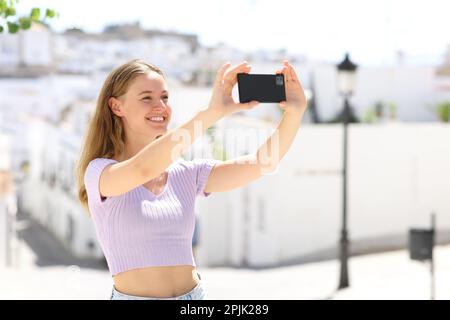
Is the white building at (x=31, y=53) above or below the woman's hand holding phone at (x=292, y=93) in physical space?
above

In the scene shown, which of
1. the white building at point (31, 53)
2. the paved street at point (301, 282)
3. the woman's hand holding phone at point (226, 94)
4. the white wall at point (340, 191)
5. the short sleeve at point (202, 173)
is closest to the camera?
the woman's hand holding phone at point (226, 94)

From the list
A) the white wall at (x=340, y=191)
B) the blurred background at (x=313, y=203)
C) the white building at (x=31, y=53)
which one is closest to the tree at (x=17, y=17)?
the blurred background at (x=313, y=203)

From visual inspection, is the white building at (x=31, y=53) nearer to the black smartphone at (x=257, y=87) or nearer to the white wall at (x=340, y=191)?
the white wall at (x=340, y=191)

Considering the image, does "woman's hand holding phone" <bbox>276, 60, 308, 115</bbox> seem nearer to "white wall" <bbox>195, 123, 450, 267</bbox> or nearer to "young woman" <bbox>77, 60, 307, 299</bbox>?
"young woman" <bbox>77, 60, 307, 299</bbox>

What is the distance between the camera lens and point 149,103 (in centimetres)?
220

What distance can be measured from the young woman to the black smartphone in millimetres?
31

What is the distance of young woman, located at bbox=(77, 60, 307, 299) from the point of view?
204 centimetres

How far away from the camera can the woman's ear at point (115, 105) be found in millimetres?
2256

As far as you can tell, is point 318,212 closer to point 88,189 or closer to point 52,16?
point 52,16

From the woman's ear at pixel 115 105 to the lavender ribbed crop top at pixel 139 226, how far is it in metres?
0.16

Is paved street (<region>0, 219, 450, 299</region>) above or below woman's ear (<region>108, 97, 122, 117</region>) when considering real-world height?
below

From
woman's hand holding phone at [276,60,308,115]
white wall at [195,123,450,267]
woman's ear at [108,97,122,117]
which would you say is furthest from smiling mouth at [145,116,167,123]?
white wall at [195,123,450,267]

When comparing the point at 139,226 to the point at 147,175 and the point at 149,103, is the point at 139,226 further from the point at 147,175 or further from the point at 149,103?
the point at 149,103
